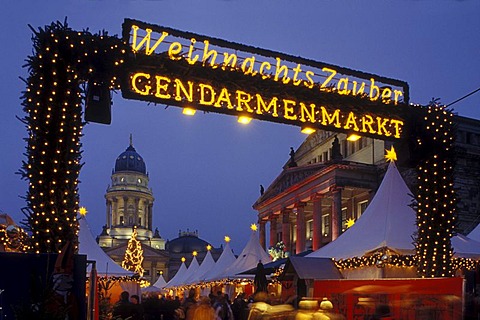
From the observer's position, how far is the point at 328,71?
42.7ft

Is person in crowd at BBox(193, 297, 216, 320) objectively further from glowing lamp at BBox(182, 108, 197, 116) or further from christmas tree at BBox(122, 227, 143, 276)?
christmas tree at BBox(122, 227, 143, 276)

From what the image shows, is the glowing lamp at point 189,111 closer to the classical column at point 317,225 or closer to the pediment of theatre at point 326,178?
the pediment of theatre at point 326,178

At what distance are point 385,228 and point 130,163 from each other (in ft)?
397

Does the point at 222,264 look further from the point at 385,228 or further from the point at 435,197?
the point at 435,197

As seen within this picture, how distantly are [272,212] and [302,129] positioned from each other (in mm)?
44781

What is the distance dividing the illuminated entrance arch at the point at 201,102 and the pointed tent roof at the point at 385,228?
2452mm

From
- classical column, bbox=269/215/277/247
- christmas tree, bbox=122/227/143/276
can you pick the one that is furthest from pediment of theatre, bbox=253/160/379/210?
christmas tree, bbox=122/227/143/276

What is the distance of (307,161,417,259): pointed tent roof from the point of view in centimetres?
1614

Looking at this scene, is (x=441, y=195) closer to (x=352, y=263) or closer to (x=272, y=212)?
(x=352, y=263)

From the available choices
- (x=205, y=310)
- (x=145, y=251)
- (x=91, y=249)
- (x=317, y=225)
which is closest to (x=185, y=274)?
(x=317, y=225)

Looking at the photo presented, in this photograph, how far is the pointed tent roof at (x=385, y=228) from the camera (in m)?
16.1

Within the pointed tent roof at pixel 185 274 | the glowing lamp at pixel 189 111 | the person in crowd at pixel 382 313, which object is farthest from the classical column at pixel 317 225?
the person in crowd at pixel 382 313

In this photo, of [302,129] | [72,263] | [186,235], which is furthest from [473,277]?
[186,235]

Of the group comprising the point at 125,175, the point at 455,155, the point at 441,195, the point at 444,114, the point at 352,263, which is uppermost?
A: the point at 125,175
